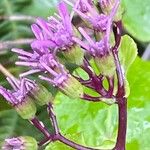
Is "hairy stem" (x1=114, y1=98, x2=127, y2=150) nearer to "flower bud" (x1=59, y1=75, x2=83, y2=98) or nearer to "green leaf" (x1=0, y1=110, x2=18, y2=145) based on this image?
"flower bud" (x1=59, y1=75, x2=83, y2=98)

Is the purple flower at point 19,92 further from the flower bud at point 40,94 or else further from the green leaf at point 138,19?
the green leaf at point 138,19

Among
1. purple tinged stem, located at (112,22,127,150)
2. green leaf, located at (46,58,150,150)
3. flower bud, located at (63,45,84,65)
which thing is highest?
flower bud, located at (63,45,84,65)

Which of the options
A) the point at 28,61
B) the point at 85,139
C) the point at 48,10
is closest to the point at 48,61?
the point at 28,61

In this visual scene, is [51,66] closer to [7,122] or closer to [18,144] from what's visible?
[18,144]

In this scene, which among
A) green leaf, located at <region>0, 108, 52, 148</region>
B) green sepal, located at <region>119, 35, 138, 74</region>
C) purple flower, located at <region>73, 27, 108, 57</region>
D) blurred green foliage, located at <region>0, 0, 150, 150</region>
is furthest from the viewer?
green leaf, located at <region>0, 108, 52, 148</region>

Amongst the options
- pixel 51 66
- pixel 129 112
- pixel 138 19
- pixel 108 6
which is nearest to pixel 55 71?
pixel 51 66

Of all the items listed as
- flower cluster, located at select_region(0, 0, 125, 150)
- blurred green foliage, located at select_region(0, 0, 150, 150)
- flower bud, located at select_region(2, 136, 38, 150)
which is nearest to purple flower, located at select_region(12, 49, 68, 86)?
flower cluster, located at select_region(0, 0, 125, 150)

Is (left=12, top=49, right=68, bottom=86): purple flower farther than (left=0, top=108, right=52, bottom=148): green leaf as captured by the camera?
No

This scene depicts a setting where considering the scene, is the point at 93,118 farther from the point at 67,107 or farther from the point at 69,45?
the point at 69,45
